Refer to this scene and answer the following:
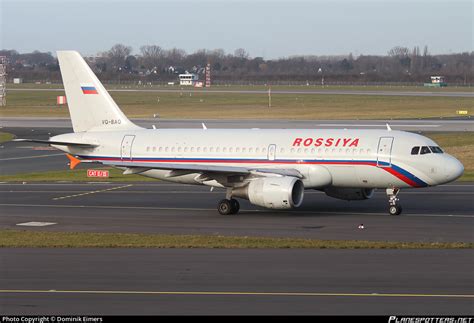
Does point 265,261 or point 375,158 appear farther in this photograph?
point 375,158

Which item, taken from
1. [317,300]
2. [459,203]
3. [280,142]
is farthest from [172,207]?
[317,300]

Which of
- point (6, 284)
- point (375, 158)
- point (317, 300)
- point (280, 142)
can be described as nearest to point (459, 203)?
point (375, 158)

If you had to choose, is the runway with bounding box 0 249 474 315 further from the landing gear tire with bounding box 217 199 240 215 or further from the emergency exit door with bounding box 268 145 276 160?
the emergency exit door with bounding box 268 145 276 160

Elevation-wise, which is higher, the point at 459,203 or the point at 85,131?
the point at 85,131

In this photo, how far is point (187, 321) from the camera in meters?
19.9

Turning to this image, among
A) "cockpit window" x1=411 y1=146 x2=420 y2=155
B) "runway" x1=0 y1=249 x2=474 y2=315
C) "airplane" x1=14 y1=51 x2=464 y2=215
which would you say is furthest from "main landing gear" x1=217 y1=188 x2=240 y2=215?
"runway" x1=0 y1=249 x2=474 y2=315

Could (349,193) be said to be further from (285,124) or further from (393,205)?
(285,124)

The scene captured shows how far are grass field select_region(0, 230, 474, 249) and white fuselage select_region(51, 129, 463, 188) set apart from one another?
8400 mm

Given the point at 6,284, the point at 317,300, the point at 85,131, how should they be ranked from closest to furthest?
the point at 317,300
the point at 6,284
the point at 85,131

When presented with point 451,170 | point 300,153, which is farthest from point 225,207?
point 451,170

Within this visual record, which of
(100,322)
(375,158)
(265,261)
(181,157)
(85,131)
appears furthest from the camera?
(85,131)

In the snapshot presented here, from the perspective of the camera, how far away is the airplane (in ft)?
130

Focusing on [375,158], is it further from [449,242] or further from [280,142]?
[449,242]

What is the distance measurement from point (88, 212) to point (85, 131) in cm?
606
